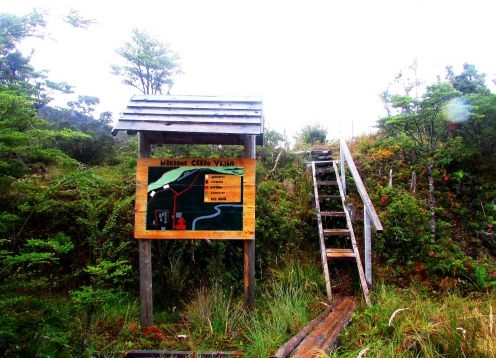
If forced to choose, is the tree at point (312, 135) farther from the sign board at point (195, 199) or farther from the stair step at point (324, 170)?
the sign board at point (195, 199)

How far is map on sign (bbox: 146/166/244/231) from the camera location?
4.57 meters

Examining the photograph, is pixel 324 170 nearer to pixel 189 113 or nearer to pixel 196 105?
pixel 196 105

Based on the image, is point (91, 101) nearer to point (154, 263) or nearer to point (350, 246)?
point (154, 263)

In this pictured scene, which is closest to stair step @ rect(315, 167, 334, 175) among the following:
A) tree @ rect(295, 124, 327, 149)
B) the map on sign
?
the map on sign

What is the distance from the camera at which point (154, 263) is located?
18.0 ft

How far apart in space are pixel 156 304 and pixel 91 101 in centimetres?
1300

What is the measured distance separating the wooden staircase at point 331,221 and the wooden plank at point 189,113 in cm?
254

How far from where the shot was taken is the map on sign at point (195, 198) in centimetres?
457

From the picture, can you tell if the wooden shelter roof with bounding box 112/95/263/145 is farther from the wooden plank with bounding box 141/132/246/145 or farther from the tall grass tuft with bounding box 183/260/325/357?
the tall grass tuft with bounding box 183/260/325/357

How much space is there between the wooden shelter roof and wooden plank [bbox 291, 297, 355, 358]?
2487mm

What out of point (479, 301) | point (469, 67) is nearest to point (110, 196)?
point (479, 301)

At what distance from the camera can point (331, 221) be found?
6980mm

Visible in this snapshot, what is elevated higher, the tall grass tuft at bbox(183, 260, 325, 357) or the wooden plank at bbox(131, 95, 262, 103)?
the wooden plank at bbox(131, 95, 262, 103)

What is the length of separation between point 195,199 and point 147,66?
42.1 feet
